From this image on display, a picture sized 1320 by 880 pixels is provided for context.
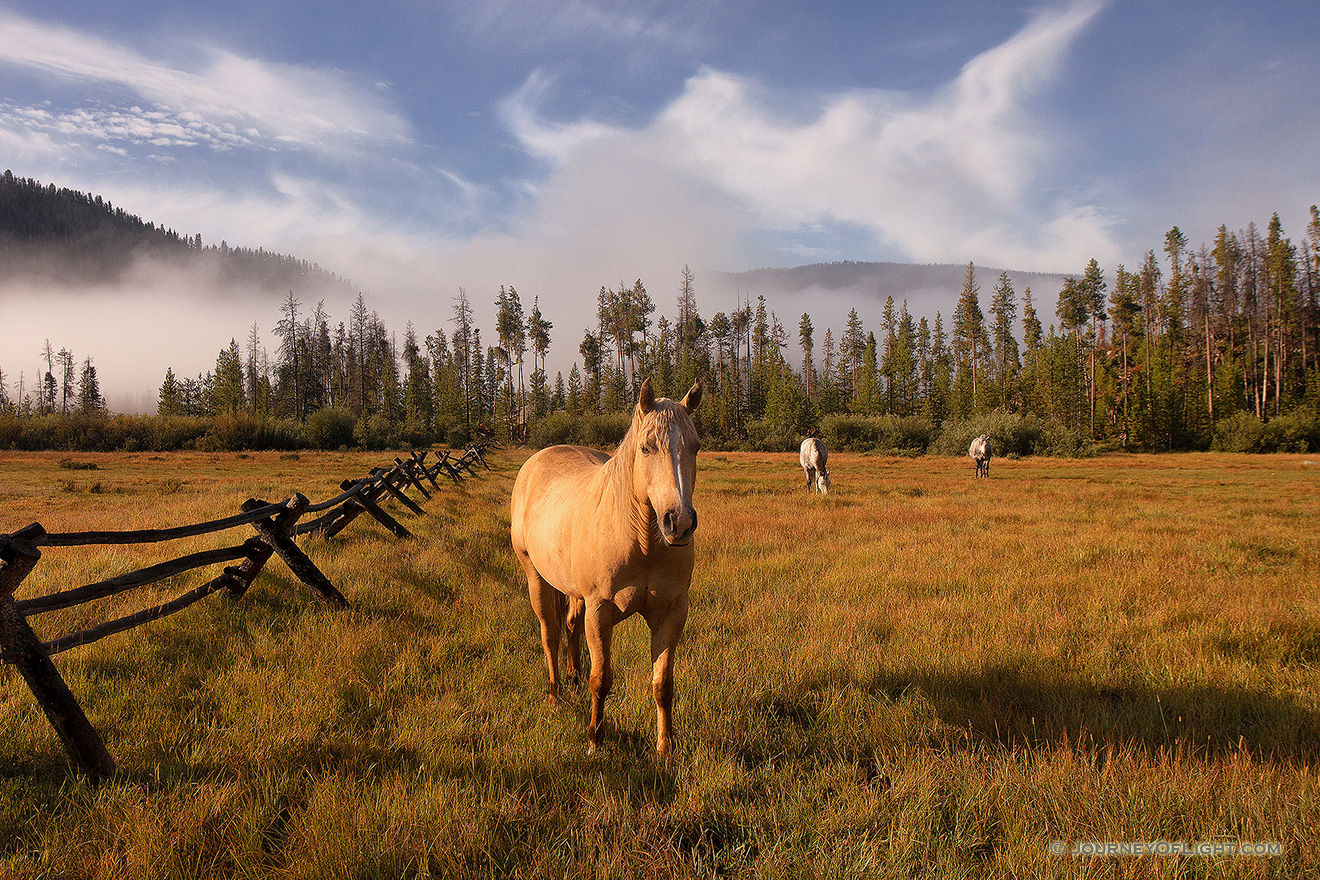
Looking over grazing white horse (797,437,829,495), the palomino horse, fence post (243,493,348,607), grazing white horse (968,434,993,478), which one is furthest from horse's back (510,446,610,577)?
grazing white horse (968,434,993,478)

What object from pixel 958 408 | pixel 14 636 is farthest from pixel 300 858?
pixel 958 408

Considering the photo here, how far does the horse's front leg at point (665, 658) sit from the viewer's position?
3328mm

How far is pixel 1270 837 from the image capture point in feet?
8.29

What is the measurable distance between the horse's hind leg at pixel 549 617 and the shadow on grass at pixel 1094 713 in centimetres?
174

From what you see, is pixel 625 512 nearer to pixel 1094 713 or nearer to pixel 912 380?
pixel 1094 713

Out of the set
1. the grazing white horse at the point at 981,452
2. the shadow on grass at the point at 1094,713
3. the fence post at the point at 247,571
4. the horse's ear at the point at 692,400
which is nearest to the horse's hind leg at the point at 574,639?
the shadow on grass at the point at 1094,713

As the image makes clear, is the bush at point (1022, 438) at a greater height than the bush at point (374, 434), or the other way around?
the bush at point (374, 434)

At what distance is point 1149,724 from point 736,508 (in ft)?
35.7

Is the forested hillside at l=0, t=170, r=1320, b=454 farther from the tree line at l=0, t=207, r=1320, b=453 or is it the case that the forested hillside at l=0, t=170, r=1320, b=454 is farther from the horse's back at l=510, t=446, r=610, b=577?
the horse's back at l=510, t=446, r=610, b=577

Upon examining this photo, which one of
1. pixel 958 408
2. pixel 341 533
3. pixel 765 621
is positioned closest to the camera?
pixel 765 621

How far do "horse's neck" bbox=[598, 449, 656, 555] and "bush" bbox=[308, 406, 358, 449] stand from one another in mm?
62662

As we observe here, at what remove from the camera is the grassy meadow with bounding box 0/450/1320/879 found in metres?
2.45

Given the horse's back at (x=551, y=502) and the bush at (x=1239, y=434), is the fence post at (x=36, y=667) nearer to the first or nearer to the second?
the horse's back at (x=551, y=502)

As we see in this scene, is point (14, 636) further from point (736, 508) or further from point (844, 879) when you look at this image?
point (736, 508)
